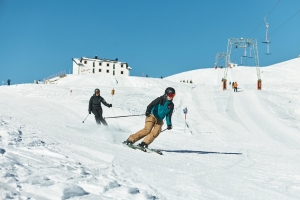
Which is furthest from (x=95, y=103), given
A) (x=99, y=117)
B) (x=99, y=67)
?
(x=99, y=67)

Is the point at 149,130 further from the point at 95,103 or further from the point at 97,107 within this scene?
the point at 95,103

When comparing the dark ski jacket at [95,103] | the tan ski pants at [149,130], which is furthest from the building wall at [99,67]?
the tan ski pants at [149,130]

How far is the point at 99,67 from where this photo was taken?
306 ft

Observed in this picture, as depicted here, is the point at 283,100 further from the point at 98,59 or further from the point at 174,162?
the point at 98,59

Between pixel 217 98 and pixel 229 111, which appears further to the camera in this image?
pixel 217 98

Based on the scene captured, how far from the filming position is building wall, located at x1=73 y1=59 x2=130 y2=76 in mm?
90562

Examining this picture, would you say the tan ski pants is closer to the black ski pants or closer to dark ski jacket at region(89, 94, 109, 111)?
the black ski pants

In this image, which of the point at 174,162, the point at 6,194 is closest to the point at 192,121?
the point at 174,162

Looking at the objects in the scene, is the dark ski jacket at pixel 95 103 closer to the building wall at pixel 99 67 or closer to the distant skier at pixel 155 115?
the distant skier at pixel 155 115

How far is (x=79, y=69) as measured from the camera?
90.1m

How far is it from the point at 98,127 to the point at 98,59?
8445cm

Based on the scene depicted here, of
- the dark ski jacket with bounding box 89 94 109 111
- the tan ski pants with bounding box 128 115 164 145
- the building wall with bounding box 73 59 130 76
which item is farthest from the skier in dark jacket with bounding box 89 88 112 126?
the building wall with bounding box 73 59 130 76

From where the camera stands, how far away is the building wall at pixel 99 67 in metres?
90.6

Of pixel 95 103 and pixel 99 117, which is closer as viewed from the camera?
pixel 99 117
